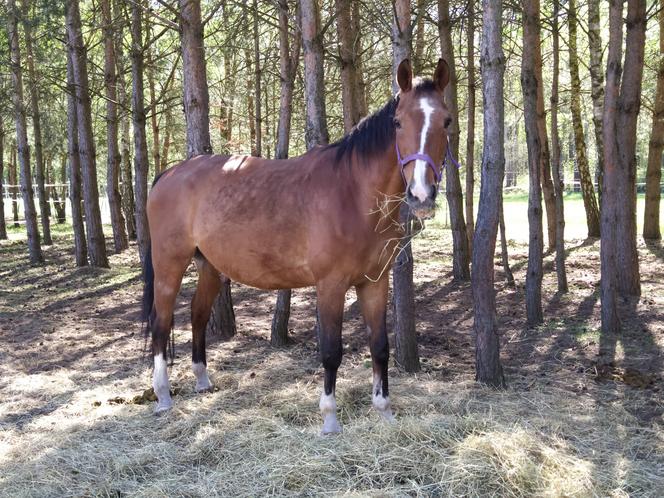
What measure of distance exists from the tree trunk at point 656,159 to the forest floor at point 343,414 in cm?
529

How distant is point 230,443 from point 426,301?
550cm

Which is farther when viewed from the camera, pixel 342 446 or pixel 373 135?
pixel 373 135

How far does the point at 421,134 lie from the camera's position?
3566mm

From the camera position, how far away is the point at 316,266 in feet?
13.7

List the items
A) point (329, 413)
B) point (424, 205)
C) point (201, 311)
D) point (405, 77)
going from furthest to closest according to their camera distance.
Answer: point (201, 311) < point (329, 413) < point (405, 77) < point (424, 205)

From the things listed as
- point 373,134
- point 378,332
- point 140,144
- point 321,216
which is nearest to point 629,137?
point 373,134

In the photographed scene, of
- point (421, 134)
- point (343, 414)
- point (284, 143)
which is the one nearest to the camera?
point (421, 134)

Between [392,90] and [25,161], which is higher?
[25,161]

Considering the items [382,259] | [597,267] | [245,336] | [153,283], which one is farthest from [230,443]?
[597,267]

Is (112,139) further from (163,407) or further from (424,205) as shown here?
(424,205)

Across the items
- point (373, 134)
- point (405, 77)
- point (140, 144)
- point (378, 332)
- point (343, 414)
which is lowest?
point (343, 414)

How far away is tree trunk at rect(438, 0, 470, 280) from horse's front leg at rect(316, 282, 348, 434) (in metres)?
5.19

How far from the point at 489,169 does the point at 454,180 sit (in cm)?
531

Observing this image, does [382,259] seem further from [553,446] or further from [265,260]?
[553,446]
